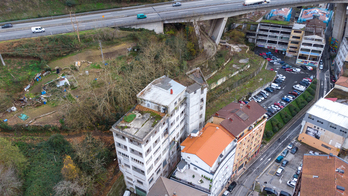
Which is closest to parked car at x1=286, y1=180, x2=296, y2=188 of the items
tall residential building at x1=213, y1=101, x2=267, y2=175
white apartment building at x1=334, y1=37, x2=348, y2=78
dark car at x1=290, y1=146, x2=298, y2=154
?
dark car at x1=290, y1=146, x2=298, y2=154

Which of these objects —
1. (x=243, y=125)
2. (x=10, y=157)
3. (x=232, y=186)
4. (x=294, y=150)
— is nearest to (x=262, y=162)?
(x=294, y=150)

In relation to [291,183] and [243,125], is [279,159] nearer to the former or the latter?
[291,183]

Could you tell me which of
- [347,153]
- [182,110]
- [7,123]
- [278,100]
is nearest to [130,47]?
[182,110]

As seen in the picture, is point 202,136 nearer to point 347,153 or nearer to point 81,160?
point 81,160

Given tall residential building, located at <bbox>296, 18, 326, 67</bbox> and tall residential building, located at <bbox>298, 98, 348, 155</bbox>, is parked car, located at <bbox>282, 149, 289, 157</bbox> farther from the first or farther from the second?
tall residential building, located at <bbox>296, 18, 326, 67</bbox>

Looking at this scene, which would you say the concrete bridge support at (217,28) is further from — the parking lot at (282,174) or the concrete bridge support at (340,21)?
the concrete bridge support at (340,21)

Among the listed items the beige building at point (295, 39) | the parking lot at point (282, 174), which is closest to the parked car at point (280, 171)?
the parking lot at point (282, 174)

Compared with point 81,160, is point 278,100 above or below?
below
